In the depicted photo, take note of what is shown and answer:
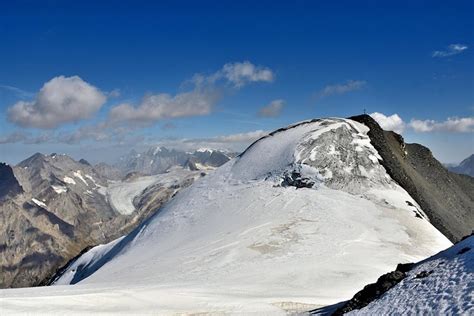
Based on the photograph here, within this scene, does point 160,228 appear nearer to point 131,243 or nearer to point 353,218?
point 131,243

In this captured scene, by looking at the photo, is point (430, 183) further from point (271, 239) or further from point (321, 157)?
point (271, 239)

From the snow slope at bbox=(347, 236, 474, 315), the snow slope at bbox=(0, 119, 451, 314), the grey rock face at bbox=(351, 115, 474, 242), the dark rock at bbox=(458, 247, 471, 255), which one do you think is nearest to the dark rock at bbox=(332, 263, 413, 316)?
the snow slope at bbox=(347, 236, 474, 315)

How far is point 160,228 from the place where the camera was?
6631 cm

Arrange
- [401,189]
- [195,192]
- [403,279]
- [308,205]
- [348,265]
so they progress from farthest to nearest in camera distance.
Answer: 1. [195,192]
2. [401,189]
3. [308,205]
4. [348,265]
5. [403,279]

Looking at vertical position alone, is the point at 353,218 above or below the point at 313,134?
below

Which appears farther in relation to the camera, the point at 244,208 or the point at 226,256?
the point at 244,208

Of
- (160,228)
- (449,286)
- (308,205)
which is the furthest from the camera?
(160,228)

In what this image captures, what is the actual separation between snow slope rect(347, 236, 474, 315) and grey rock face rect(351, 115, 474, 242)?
174 feet

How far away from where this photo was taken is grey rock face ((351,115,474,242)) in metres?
73.9

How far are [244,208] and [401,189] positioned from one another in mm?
26608

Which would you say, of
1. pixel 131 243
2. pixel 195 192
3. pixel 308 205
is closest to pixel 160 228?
pixel 131 243

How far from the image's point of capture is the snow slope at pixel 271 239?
29080 millimetres

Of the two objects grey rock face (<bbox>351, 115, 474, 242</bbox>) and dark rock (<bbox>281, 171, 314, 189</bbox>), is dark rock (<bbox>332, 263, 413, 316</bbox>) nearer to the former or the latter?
dark rock (<bbox>281, 171, 314, 189</bbox>)

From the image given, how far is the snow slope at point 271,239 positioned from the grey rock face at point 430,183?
4.06m
